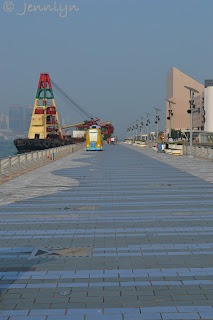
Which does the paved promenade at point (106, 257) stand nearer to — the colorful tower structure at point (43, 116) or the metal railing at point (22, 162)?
the metal railing at point (22, 162)

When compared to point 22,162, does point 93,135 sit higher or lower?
higher

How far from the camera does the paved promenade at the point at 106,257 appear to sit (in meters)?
4.87

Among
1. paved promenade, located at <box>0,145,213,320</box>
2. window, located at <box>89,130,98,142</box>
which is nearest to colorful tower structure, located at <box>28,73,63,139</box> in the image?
window, located at <box>89,130,98,142</box>

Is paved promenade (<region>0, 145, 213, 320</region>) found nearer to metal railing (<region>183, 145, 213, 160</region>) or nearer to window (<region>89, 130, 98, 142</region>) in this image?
metal railing (<region>183, 145, 213, 160</region>)

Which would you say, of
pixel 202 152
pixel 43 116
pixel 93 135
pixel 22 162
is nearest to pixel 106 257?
pixel 22 162

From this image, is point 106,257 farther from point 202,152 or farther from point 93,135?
point 93,135

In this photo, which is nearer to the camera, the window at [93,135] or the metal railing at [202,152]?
the metal railing at [202,152]

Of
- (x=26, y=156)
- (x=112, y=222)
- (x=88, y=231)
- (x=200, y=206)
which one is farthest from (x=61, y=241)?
(x=26, y=156)

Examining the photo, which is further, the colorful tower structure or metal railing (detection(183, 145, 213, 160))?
the colorful tower structure

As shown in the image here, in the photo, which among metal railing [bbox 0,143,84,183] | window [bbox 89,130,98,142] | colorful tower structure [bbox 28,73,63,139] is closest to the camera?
metal railing [bbox 0,143,84,183]

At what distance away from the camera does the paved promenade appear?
16.0 ft

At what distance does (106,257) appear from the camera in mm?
6824

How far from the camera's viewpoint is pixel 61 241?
7.89m

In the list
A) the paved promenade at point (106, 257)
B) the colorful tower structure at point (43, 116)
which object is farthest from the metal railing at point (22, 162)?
the colorful tower structure at point (43, 116)
